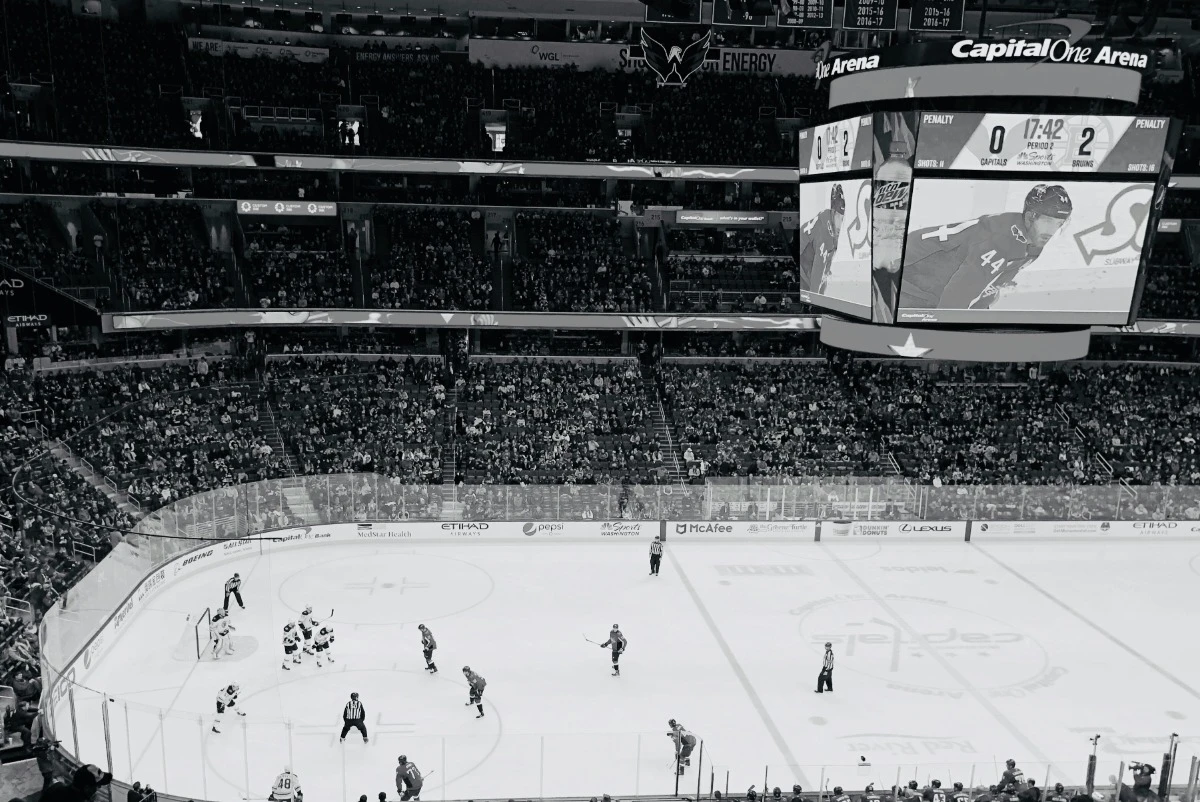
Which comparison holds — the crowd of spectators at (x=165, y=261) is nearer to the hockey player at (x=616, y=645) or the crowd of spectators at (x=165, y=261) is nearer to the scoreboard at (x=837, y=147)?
the hockey player at (x=616, y=645)

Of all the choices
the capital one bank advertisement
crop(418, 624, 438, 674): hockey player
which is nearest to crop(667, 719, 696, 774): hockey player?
crop(418, 624, 438, 674): hockey player

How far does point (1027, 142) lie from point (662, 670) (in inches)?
405

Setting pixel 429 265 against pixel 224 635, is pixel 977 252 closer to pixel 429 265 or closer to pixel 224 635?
pixel 224 635

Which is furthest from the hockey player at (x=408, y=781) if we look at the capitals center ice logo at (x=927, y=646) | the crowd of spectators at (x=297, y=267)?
the crowd of spectators at (x=297, y=267)

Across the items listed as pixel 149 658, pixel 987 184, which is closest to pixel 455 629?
pixel 149 658

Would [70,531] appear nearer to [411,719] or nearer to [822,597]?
[411,719]

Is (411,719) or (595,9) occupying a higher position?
(595,9)

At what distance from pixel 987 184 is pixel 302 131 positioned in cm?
2358

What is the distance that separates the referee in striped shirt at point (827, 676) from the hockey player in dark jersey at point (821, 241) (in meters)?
6.35

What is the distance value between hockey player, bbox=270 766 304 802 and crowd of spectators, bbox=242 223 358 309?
1917 centimetres

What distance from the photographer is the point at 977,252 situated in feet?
47.9

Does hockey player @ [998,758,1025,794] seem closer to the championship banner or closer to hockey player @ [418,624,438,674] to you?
hockey player @ [418,624,438,674]

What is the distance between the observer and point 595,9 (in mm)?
31984

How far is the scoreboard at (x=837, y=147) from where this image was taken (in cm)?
1492
